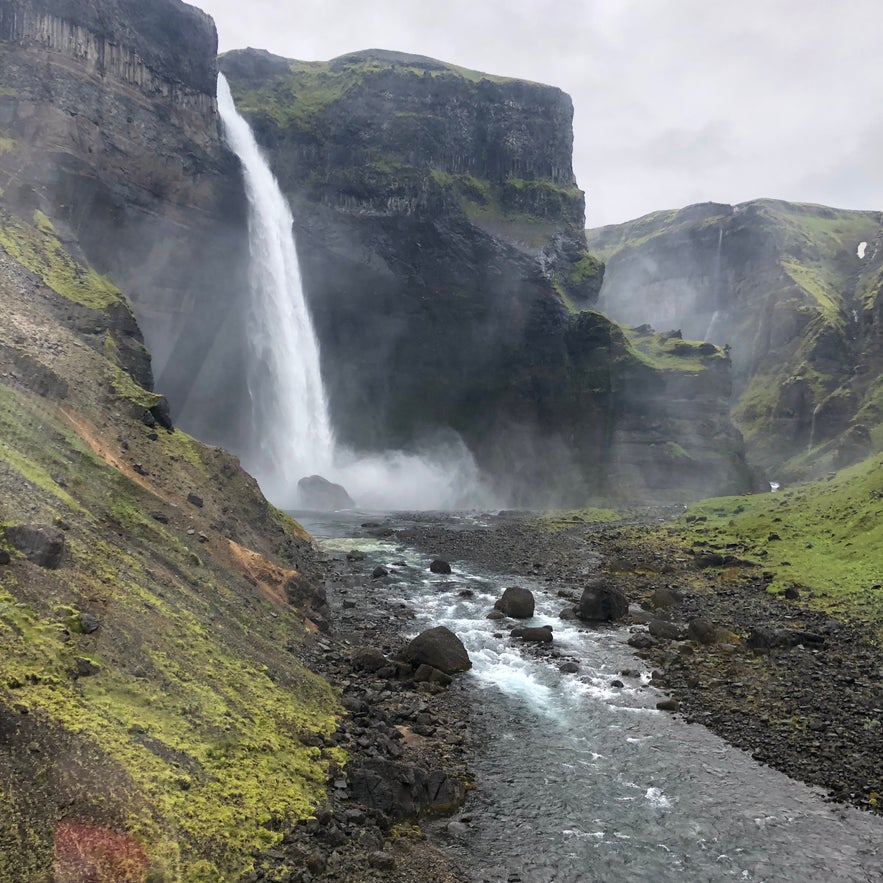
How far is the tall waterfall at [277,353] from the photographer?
80.1 m

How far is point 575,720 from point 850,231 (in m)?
227

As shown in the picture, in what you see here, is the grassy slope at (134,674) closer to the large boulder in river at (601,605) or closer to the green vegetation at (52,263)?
the green vegetation at (52,263)

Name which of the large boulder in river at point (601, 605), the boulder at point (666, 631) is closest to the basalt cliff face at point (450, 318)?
the large boulder in river at point (601, 605)

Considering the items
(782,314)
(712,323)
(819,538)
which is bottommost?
(819,538)

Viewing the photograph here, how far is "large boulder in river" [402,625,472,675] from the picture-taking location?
74.8 feet

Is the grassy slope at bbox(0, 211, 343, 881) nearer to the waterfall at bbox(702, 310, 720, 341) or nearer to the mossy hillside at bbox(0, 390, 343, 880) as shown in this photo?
the mossy hillside at bbox(0, 390, 343, 880)

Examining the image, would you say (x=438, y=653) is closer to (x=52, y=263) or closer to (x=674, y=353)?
(x=52, y=263)

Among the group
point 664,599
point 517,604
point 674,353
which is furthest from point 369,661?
point 674,353

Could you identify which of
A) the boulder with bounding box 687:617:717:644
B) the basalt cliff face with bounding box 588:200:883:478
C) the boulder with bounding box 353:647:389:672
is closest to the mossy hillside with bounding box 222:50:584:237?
the basalt cliff face with bounding box 588:200:883:478

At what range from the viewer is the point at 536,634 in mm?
26828

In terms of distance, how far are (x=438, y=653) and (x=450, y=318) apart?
80.2m

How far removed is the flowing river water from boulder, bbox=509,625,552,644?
7.87ft

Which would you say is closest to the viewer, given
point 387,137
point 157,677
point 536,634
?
point 157,677

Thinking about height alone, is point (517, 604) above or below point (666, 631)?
below
